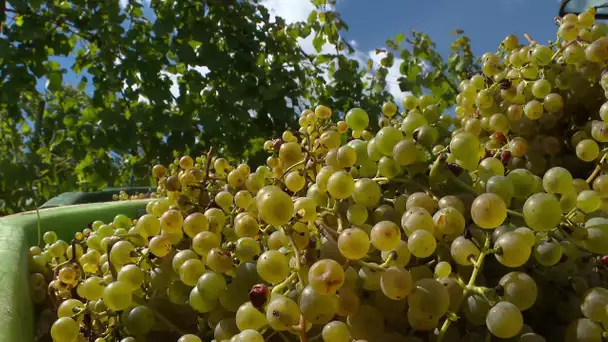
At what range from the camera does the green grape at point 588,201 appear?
1.26 feet

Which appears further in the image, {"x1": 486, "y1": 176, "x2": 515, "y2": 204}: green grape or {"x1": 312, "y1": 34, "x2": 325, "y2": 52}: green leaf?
{"x1": 312, "y1": 34, "x2": 325, "y2": 52}: green leaf

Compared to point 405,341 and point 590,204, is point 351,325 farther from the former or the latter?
point 590,204

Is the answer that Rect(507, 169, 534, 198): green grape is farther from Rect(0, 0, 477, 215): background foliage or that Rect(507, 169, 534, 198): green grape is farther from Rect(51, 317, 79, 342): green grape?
Rect(0, 0, 477, 215): background foliage

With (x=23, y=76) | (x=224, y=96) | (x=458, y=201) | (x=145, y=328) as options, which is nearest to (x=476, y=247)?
(x=458, y=201)

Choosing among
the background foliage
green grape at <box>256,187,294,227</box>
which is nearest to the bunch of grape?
green grape at <box>256,187,294,227</box>

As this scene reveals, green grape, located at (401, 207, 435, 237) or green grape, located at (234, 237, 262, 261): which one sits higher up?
green grape, located at (401, 207, 435, 237)

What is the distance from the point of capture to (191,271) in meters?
0.39

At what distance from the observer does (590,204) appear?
385 millimetres

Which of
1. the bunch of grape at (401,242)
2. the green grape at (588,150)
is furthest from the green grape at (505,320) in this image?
the green grape at (588,150)

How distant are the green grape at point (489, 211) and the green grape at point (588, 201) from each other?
10cm

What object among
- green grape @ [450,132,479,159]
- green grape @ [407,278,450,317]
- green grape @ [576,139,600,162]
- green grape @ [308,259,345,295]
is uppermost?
green grape @ [450,132,479,159]

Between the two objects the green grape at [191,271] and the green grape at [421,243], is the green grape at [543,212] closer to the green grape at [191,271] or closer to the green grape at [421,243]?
the green grape at [421,243]

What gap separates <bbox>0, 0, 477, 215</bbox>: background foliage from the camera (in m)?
2.61

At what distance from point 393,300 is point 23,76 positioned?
8.80ft
